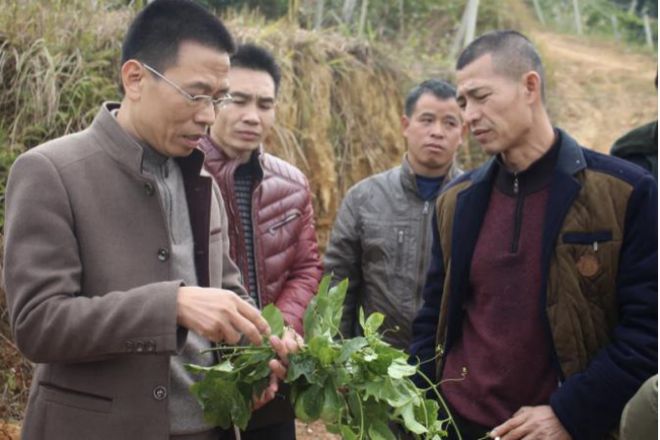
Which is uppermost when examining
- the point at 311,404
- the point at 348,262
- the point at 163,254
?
the point at 163,254

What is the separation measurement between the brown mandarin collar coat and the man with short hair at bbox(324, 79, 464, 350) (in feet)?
6.44

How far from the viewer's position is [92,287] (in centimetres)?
264

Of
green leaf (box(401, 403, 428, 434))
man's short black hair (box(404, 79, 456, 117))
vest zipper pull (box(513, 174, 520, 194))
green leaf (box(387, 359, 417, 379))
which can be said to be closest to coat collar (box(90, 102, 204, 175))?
green leaf (box(387, 359, 417, 379))

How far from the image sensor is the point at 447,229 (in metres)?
3.66

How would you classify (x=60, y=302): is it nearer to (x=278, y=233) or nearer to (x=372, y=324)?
(x=372, y=324)

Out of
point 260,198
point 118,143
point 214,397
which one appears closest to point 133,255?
point 118,143

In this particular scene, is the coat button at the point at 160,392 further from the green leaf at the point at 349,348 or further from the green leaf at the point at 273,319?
the green leaf at the point at 349,348

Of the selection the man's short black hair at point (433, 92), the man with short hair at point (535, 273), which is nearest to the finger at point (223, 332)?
the man with short hair at point (535, 273)

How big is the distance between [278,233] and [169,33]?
4.93ft

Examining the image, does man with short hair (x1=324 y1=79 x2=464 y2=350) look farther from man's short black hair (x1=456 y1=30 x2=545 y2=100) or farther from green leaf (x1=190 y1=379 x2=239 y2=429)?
green leaf (x1=190 y1=379 x2=239 y2=429)

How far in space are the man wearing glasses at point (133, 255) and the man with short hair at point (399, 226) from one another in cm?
165

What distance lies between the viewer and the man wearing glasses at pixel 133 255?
251cm

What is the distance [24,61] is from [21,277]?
172 inches

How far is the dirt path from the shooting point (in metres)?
16.5
